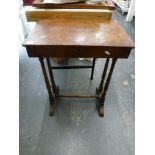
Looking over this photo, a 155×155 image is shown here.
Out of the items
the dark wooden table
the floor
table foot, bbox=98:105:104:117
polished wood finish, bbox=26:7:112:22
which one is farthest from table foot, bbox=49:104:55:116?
polished wood finish, bbox=26:7:112:22

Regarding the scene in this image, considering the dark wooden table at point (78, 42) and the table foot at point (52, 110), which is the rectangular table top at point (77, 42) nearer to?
the dark wooden table at point (78, 42)

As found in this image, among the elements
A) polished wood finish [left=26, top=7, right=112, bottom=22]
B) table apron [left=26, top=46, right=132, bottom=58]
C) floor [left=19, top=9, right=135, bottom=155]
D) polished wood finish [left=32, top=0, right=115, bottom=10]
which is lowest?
floor [left=19, top=9, right=135, bottom=155]

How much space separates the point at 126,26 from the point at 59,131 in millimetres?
2625

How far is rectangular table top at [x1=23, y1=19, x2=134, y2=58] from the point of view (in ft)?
3.28

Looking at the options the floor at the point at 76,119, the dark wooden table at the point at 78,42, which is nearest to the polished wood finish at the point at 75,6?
the dark wooden table at the point at 78,42

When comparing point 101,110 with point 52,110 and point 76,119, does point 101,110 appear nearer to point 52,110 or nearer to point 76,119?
point 76,119

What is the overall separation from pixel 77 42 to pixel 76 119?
2.66 feet

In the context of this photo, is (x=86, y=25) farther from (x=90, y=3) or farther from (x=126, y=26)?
(x=126, y=26)

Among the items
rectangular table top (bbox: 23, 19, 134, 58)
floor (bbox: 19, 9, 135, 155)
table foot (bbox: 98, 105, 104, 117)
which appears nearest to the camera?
rectangular table top (bbox: 23, 19, 134, 58)

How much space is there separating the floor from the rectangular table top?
0.73 m

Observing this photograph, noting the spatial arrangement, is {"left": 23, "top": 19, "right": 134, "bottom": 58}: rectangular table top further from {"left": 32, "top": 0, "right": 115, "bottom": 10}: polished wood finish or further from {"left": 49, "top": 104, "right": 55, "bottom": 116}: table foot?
{"left": 49, "top": 104, "right": 55, "bottom": 116}: table foot

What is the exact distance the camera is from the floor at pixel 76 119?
52.7 inches

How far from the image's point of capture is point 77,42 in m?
1.01

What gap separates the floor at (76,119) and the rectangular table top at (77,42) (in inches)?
28.8
